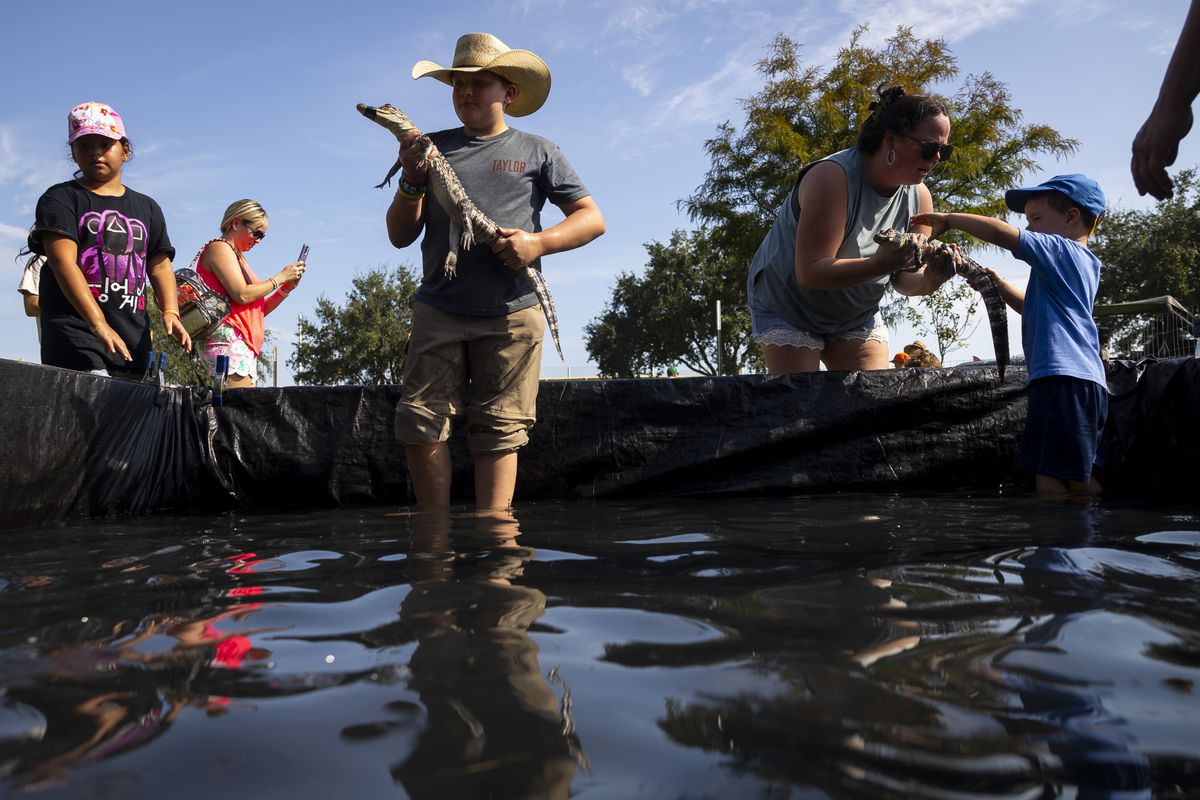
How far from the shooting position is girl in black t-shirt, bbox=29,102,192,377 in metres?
3.92

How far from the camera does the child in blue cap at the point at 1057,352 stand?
12.3 feet

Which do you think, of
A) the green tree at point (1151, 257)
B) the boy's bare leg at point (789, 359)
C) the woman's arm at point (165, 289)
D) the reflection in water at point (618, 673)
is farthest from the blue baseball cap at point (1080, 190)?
the green tree at point (1151, 257)

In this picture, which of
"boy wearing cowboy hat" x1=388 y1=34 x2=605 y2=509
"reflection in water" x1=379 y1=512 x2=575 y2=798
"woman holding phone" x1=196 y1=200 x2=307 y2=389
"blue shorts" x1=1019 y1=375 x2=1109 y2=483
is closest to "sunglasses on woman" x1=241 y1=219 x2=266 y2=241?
"woman holding phone" x1=196 y1=200 x2=307 y2=389

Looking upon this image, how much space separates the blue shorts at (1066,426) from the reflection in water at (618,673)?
4.63 ft

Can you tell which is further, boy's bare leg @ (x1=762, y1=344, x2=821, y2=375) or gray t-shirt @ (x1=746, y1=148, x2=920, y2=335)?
boy's bare leg @ (x1=762, y1=344, x2=821, y2=375)

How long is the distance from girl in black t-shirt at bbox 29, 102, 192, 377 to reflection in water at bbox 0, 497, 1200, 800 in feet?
6.53

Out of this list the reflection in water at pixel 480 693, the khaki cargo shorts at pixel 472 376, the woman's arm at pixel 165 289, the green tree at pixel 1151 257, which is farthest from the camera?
the green tree at pixel 1151 257

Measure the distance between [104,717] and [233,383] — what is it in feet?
15.6

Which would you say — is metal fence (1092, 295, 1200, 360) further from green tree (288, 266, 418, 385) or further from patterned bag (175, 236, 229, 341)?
green tree (288, 266, 418, 385)

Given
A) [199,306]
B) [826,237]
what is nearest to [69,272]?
[199,306]

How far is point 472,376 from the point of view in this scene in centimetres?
381

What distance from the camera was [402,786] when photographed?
0.92 meters

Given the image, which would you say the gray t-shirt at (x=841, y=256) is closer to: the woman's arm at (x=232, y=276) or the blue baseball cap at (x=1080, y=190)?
the blue baseball cap at (x=1080, y=190)

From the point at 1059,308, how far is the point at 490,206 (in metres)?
2.53
